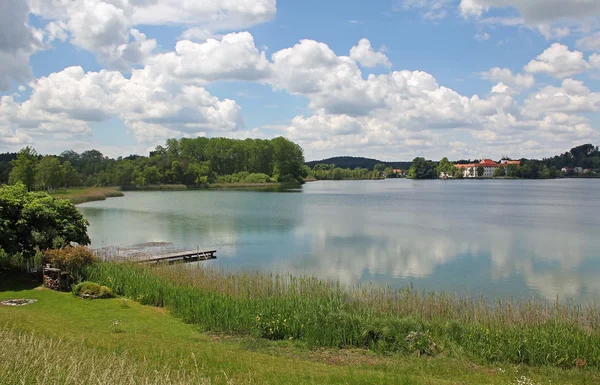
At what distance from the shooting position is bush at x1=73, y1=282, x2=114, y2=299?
15797mm

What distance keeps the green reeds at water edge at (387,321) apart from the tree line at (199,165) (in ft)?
270

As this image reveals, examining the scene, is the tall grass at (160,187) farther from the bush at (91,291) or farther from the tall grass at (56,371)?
the tall grass at (56,371)

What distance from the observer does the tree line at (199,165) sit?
372 ft

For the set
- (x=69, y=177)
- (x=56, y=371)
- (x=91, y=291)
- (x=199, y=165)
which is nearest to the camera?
(x=56, y=371)

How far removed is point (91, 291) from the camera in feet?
52.2

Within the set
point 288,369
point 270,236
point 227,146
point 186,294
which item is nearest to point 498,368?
point 288,369

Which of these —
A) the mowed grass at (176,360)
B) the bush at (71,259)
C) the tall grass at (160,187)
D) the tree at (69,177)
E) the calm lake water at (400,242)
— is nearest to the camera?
the mowed grass at (176,360)

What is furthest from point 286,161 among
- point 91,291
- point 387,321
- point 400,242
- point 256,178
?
point 387,321

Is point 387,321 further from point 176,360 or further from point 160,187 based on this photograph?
point 160,187

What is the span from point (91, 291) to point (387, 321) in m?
9.87

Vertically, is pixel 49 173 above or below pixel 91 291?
above

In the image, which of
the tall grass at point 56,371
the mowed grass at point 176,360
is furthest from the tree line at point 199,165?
the tall grass at point 56,371

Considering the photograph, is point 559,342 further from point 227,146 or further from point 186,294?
point 227,146

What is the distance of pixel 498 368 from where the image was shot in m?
10.0
